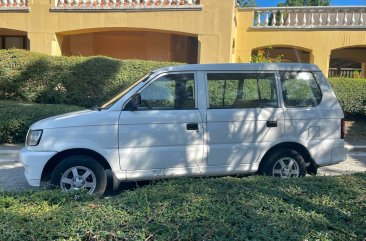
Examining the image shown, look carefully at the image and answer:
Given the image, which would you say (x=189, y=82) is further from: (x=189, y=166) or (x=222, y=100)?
(x=189, y=166)

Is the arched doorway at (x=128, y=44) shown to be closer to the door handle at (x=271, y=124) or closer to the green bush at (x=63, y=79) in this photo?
the green bush at (x=63, y=79)

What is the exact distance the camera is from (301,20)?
1449 centimetres

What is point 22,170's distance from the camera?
22.1 ft

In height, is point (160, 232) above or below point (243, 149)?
below

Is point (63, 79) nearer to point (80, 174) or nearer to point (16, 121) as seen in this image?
point (16, 121)

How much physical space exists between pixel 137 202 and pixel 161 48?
12.6m

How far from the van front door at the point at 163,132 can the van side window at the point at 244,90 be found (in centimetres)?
37

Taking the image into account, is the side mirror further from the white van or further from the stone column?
the stone column

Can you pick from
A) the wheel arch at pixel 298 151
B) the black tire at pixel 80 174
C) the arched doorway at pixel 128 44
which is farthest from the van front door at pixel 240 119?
the arched doorway at pixel 128 44

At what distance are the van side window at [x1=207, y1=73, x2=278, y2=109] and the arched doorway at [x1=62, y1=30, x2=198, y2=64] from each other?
10258 mm

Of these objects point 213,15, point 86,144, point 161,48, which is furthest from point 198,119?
point 161,48

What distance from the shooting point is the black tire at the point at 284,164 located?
5.48m

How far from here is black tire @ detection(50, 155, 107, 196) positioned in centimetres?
487

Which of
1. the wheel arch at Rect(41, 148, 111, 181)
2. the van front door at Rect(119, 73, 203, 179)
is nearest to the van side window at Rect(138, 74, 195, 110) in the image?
the van front door at Rect(119, 73, 203, 179)
